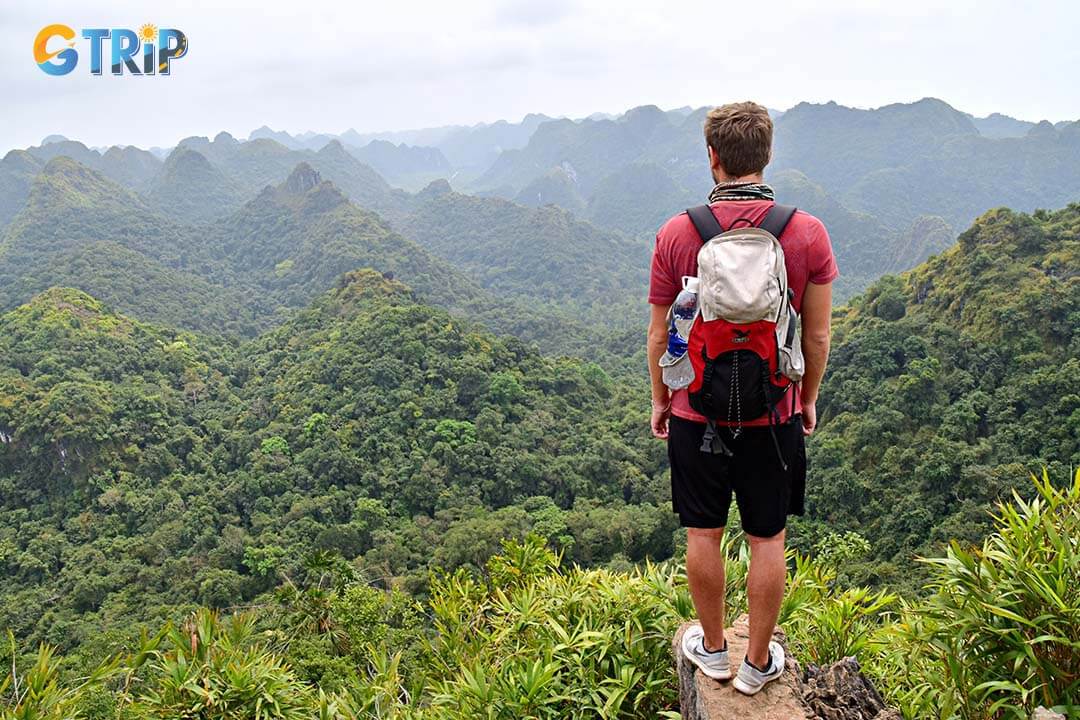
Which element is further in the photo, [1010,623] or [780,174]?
[780,174]

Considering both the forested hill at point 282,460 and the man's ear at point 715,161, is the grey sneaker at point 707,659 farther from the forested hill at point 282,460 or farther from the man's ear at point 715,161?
the forested hill at point 282,460

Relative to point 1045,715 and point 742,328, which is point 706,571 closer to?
point 742,328

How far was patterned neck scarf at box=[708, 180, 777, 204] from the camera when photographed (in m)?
1.63

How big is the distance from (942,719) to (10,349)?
1215 inches

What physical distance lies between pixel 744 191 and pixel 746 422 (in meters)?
0.59

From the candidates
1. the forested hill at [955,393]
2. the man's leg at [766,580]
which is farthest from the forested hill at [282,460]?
the man's leg at [766,580]

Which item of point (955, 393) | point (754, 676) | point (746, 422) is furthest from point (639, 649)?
point (955, 393)

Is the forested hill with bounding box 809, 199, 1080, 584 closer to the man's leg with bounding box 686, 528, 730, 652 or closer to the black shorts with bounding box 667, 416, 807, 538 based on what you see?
the man's leg with bounding box 686, 528, 730, 652

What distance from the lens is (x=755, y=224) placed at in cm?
162

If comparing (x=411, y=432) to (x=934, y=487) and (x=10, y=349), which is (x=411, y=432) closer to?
(x=934, y=487)

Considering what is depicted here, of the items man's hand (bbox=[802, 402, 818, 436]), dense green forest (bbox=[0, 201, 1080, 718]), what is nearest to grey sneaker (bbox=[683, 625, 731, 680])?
dense green forest (bbox=[0, 201, 1080, 718])

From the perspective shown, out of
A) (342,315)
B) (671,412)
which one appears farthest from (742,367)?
(342,315)

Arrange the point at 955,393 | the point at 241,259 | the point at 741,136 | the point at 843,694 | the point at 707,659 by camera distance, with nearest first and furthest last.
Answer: the point at 741,136
the point at 707,659
the point at 843,694
the point at 955,393
the point at 241,259

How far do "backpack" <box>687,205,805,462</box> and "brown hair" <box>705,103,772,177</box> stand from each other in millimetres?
131
